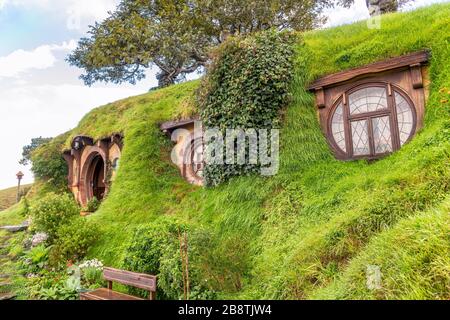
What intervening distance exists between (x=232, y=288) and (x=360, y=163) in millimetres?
4003

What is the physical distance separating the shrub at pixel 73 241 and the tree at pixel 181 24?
382 inches

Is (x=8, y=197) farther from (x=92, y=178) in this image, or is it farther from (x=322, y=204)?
(x=322, y=204)

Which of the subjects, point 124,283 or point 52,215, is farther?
point 52,215

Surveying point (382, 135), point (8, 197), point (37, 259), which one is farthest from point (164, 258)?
point (8, 197)

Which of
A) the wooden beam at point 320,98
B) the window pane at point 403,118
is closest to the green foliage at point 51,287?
the wooden beam at point 320,98

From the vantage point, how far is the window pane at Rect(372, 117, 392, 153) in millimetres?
6809

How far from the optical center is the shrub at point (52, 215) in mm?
8586

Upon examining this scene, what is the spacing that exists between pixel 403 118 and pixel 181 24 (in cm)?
1166

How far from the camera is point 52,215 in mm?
8625

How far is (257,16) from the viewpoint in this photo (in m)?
15.1

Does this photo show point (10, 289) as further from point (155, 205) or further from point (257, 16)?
point (257, 16)

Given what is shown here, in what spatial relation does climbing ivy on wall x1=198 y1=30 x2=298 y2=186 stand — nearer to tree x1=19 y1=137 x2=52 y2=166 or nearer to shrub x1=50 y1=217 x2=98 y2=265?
shrub x1=50 y1=217 x2=98 y2=265
